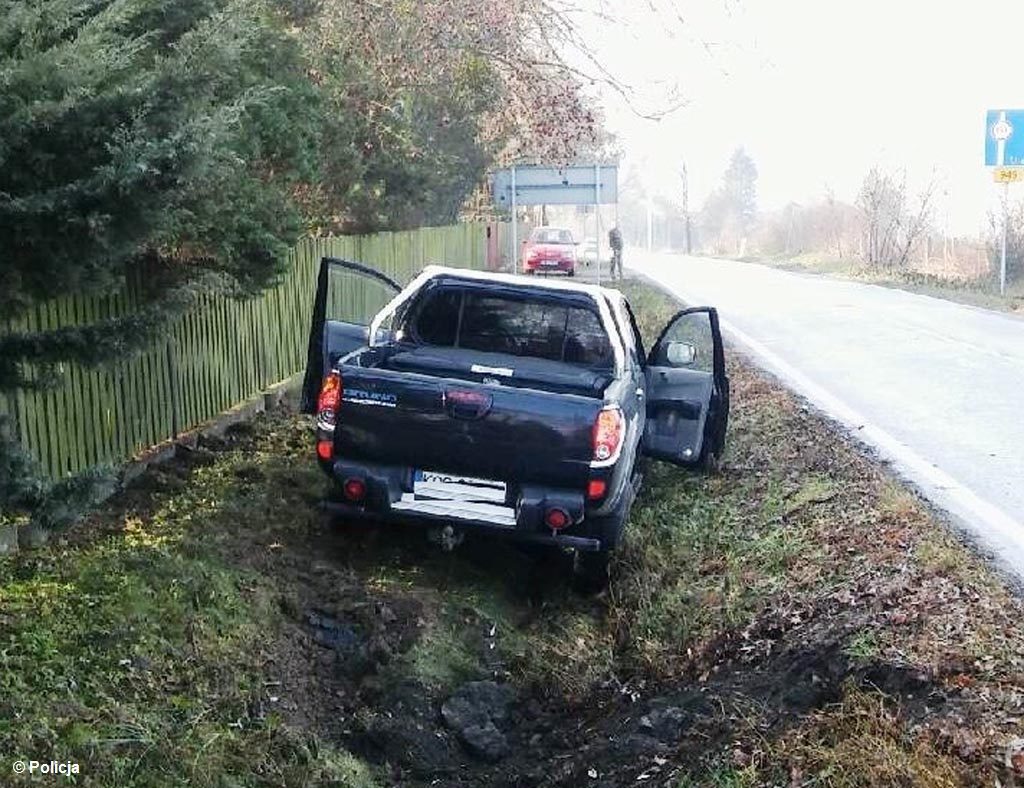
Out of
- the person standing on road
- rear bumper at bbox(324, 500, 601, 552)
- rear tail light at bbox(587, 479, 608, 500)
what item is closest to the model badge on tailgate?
rear bumper at bbox(324, 500, 601, 552)

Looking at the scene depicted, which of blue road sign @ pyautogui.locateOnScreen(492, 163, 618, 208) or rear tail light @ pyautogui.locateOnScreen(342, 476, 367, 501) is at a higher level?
blue road sign @ pyautogui.locateOnScreen(492, 163, 618, 208)

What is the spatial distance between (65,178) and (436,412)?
7.00 feet

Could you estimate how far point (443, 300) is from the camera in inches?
289

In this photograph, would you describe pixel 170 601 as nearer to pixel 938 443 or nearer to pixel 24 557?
pixel 24 557

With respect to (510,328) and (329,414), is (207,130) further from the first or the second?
(510,328)

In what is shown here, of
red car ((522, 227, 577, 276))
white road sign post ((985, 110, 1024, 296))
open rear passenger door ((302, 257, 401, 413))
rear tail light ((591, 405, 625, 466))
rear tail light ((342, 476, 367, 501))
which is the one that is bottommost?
rear tail light ((342, 476, 367, 501))

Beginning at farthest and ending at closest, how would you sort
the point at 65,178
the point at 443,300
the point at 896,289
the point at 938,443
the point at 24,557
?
1. the point at 896,289
2. the point at 938,443
3. the point at 443,300
4. the point at 24,557
5. the point at 65,178

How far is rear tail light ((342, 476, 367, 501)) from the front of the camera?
595 centimetres

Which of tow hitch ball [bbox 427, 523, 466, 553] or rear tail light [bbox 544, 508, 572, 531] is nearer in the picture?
rear tail light [bbox 544, 508, 572, 531]

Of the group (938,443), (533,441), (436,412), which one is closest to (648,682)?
(533,441)

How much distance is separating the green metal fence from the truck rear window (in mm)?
1914

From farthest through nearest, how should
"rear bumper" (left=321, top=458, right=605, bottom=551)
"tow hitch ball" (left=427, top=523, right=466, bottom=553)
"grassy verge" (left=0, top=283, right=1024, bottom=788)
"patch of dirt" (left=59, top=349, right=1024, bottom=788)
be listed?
"tow hitch ball" (left=427, top=523, right=466, bottom=553), "rear bumper" (left=321, top=458, right=605, bottom=551), "patch of dirt" (left=59, top=349, right=1024, bottom=788), "grassy verge" (left=0, top=283, right=1024, bottom=788)

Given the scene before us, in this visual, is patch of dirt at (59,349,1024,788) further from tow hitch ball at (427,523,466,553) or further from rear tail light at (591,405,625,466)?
rear tail light at (591,405,625,466)

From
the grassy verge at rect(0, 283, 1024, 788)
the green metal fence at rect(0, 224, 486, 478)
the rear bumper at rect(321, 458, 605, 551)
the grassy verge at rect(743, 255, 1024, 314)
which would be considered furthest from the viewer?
the grassy verge at rect(743, 255, 1024, 314)
